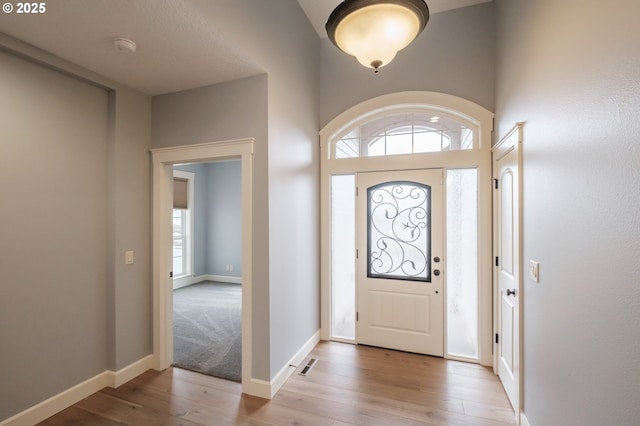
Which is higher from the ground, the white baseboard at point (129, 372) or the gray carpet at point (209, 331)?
the white baseboard at point (129, 372)

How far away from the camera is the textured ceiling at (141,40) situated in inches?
64.1

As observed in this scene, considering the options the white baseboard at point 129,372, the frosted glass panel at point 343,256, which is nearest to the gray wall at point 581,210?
the frosted glass panel at point 343,256

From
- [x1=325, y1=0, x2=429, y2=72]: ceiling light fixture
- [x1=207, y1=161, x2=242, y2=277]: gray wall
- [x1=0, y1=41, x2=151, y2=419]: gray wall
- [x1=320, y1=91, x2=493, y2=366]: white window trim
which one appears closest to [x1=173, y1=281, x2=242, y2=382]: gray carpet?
[x1=0, y1=41, x2=151, y2=419]: gray wall

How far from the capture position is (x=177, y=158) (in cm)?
275

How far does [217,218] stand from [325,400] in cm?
517

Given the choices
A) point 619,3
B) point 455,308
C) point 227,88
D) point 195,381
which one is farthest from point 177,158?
point 455,308

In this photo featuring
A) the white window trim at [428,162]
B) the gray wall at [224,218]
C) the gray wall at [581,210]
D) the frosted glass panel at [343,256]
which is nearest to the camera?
the gray wall at [581,210]

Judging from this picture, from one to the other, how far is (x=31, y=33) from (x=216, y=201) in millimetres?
4931

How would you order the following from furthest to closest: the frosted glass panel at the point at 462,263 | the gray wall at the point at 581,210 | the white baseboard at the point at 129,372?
the frosted glass panel at the point at 462,263 < the white baseboard at the point at 129,372 < the gray wall at the point at 581,210

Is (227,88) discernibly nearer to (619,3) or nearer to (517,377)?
(619,3)

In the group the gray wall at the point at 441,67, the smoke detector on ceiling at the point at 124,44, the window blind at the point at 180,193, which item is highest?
the gray wall at the point at 441,67

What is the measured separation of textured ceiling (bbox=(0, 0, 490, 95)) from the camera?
163 centimetres

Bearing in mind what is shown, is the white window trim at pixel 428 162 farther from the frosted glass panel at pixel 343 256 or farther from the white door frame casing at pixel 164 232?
the white door frame casing at pixel 164 232

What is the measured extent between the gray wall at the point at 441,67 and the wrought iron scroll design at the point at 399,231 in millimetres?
1091
